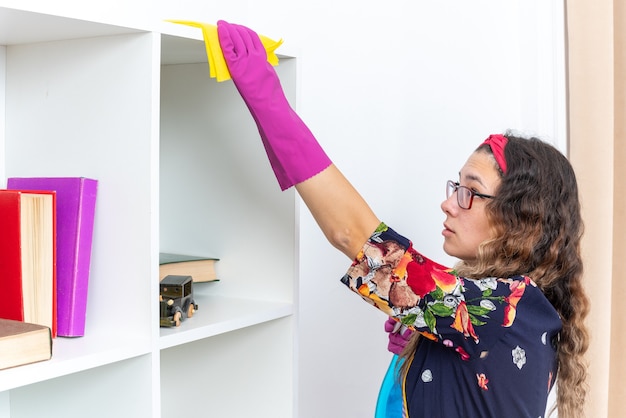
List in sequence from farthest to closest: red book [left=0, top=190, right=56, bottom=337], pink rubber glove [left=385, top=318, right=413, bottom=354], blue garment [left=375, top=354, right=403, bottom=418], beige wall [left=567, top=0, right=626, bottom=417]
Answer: beige wall [left=567, top=0, right=626, bottom=417] → pink rubber glove [left=385, top=318, right=413, bottom=354] → blue garment [left=375, top=354, right=403, bottom=418] → red book [left=0, top=190, right=56, bottom=337]

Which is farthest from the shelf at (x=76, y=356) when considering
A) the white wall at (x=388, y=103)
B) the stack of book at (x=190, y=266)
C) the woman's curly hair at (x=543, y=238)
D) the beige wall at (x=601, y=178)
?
the beige wall at (x=601, y=178)

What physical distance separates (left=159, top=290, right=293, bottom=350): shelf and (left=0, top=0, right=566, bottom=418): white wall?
21.1 inches

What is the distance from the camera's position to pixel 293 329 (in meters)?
1.24

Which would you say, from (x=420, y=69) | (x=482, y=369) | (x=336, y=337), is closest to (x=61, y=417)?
(x=482, y=369)

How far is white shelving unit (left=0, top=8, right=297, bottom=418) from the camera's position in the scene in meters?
0.96

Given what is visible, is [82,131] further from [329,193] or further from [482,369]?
[482,369]

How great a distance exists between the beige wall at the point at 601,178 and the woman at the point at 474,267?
38 centimetres

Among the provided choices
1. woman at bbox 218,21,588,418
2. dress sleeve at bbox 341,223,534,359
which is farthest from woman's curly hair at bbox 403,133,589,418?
dress sleeve at bbox 341,223,534,359

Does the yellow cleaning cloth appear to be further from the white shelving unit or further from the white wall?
the white wall

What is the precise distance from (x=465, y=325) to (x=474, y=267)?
170 millimetres

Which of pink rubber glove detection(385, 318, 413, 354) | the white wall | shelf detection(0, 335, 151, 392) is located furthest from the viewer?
the white wall

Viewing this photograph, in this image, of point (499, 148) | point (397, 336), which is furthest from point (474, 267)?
point (397, 336)

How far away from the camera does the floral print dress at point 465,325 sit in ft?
3.41

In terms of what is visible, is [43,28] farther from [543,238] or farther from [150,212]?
[543,238]
